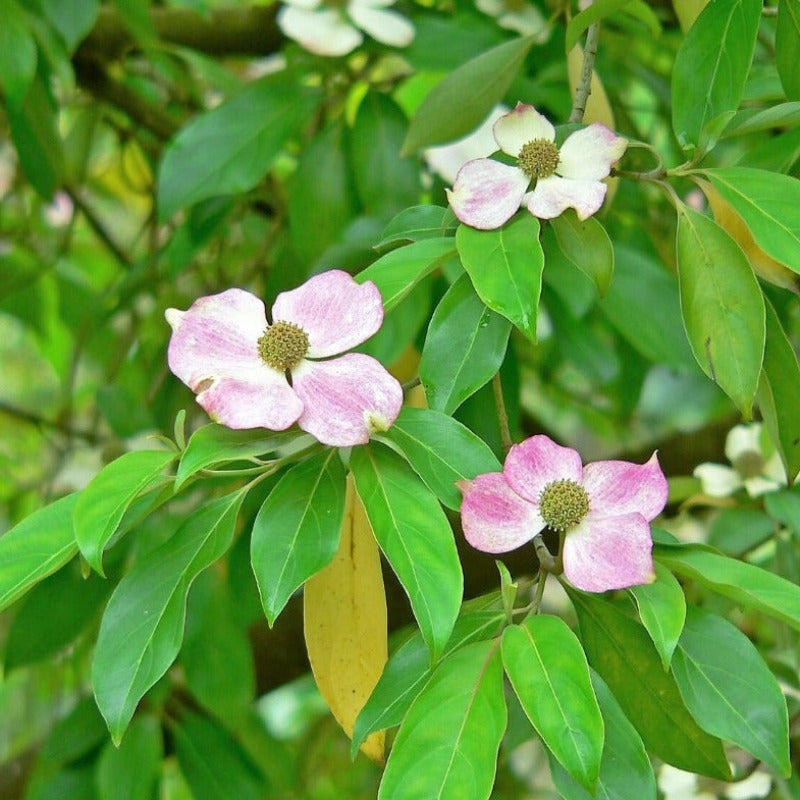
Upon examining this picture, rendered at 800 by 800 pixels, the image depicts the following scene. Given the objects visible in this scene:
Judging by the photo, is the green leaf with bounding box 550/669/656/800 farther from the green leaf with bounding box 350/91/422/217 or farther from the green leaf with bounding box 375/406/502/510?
the green leaf with bounding box 350/91/422/217

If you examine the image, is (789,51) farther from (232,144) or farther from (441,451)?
(232,144)

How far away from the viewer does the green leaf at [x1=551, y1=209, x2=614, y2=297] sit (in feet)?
1.73

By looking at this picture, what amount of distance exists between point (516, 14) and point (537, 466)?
0.66 m

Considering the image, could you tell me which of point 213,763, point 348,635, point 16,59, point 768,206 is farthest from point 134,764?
point 768,206

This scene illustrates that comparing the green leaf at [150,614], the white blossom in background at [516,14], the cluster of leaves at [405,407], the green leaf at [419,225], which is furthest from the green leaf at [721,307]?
the white blossom in background at [516,14]

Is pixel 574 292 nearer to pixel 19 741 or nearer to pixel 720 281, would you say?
pixel 720 281

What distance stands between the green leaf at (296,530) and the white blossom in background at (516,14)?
632 mm

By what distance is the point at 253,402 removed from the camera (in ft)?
1.67

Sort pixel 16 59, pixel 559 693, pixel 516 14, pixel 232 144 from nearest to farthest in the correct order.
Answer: pixel 559 693 < pixel 16 59 < pixel 232 144 < pixel 516 14

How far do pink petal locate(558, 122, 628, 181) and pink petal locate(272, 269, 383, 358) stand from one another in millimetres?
103

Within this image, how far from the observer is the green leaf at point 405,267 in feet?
1.73

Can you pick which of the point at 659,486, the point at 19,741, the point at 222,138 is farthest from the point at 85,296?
the point at 659,486

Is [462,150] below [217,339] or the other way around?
below

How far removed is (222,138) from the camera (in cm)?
95
